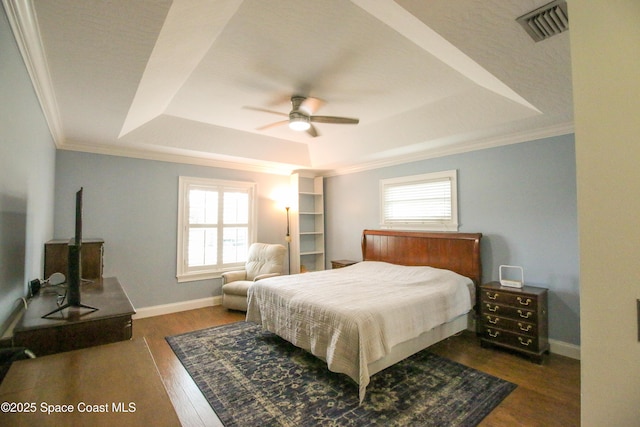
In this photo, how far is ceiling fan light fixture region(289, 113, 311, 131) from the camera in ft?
9.71

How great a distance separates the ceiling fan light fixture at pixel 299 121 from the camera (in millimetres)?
2961

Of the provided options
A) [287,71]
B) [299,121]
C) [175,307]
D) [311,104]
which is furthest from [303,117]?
[175,307]

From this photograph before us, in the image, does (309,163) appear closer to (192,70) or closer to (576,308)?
(192,70)

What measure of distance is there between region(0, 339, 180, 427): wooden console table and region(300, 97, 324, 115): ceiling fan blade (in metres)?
2.60

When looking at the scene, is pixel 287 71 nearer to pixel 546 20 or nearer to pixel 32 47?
pixel 32 47

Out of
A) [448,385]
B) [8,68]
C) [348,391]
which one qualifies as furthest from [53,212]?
[448,385]

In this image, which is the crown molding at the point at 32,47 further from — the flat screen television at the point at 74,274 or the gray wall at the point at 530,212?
the gray wall at the point at 530,212

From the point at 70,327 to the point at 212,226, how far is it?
348 cm

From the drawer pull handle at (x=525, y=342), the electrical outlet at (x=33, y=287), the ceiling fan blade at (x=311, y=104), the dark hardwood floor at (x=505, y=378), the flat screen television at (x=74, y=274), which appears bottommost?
the dark hardwood floor at (x=505, y=378)

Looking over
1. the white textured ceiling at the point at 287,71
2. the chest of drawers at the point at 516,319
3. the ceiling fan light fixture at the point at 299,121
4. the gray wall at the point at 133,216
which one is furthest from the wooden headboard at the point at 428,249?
the gray wall at the point at 133,216

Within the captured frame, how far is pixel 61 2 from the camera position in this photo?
1.33 metres

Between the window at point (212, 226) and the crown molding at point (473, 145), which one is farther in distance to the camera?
the window at point (212, 226)

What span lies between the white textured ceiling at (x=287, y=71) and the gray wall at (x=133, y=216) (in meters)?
0.25

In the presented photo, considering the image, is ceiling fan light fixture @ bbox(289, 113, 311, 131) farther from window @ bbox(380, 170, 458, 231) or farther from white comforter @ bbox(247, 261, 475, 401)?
window @ bbox(380, 170, 458, 231)
